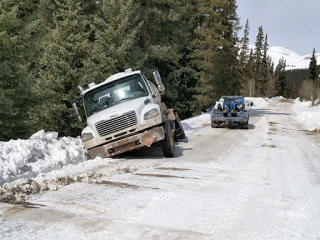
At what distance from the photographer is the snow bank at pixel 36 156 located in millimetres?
6675

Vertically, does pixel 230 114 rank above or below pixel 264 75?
below

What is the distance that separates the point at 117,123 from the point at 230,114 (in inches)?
417

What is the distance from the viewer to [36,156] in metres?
7.67

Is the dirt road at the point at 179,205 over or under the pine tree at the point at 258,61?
under

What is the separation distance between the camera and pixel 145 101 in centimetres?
926

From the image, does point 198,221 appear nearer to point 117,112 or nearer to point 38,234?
point 38,234

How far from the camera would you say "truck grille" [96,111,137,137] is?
28.5 feet

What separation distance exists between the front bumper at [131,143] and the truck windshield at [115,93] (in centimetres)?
144

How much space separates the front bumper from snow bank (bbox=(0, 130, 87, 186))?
1.81ft

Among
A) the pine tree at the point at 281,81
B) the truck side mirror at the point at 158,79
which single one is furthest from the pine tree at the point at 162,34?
the pine tree at the point at 281,81

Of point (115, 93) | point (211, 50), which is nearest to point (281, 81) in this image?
point (211, 50)

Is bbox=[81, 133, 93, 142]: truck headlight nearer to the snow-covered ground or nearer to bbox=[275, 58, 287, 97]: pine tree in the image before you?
the snow-covered ground

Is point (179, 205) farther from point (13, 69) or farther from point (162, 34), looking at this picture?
point (162, 34)

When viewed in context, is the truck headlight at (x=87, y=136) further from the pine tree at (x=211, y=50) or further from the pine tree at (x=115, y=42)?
the pine tree at (x=211, y=50)
